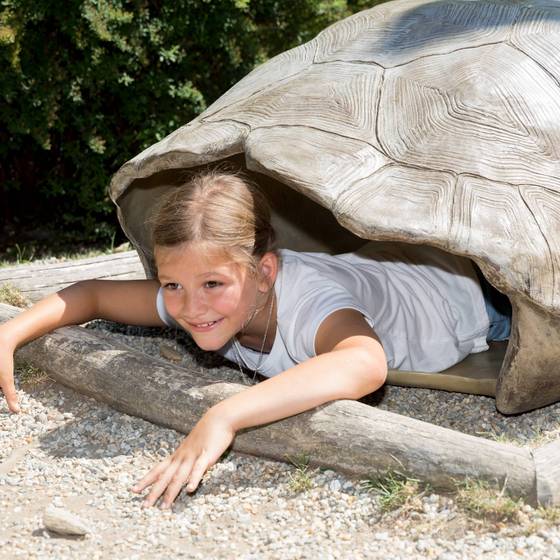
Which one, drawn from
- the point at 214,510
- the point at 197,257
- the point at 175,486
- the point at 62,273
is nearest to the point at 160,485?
the point at 175,486

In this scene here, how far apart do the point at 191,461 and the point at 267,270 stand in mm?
784

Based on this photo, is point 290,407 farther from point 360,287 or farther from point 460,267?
point 460,267

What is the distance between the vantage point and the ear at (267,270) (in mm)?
3039

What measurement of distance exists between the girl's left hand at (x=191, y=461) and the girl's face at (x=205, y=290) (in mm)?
396

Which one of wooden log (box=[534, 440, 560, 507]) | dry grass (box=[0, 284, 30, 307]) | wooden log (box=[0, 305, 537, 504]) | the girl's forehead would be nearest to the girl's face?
the girl's forehead

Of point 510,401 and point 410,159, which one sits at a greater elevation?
point 410,159

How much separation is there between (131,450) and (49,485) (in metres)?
0.29

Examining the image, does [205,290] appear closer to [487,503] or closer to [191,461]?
[191,461]

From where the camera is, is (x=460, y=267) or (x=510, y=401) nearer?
(x=510, y=401)

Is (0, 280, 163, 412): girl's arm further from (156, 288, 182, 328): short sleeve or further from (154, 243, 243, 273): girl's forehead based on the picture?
(154, 243, 243, 273): girl's forehead

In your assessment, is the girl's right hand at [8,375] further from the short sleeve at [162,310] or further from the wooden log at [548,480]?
the wooden log at [548,480]

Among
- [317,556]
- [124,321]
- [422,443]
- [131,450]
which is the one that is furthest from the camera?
[124,321]

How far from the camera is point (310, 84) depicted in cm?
309

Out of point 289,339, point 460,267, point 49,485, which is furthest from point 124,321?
point 460,267
